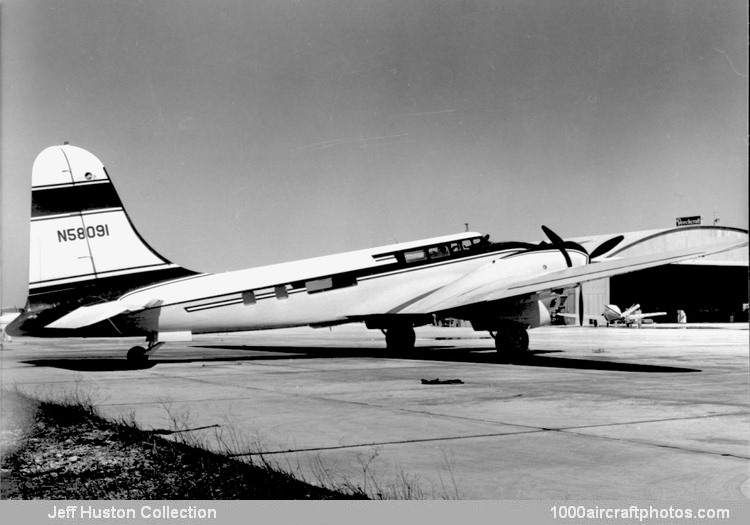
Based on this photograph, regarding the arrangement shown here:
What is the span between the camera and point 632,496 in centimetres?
588

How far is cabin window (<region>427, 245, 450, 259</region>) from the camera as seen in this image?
2375cm

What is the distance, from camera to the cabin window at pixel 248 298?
792 inches

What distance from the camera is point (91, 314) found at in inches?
705

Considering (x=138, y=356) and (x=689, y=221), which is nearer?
(x=138, y=356)

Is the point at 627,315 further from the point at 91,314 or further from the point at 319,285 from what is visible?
the point at 91,314

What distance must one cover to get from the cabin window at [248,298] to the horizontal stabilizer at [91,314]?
2.81 m

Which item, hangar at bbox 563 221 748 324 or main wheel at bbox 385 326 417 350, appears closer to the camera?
main wheel at bbox 385 326 417 350

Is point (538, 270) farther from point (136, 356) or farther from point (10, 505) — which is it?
point (10, 505)

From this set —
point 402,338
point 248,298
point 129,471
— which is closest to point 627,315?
point 402,338

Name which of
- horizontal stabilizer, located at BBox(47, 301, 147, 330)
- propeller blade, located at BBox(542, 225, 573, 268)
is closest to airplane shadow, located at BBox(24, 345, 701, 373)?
horizontal stabilizer, located at BBox(47, 301, 147, 330)

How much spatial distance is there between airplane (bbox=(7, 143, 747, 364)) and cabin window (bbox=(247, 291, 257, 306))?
3 cm

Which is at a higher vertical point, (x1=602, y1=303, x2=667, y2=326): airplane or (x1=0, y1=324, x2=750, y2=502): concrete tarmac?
(x1=0, y1=324, x2=750, y2=502): concrete tarmac

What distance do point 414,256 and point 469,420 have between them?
14001mm

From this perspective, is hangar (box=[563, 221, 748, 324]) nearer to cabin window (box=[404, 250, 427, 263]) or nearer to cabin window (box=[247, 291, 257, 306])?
cabin window (box=[404, 250, 427, 263])
